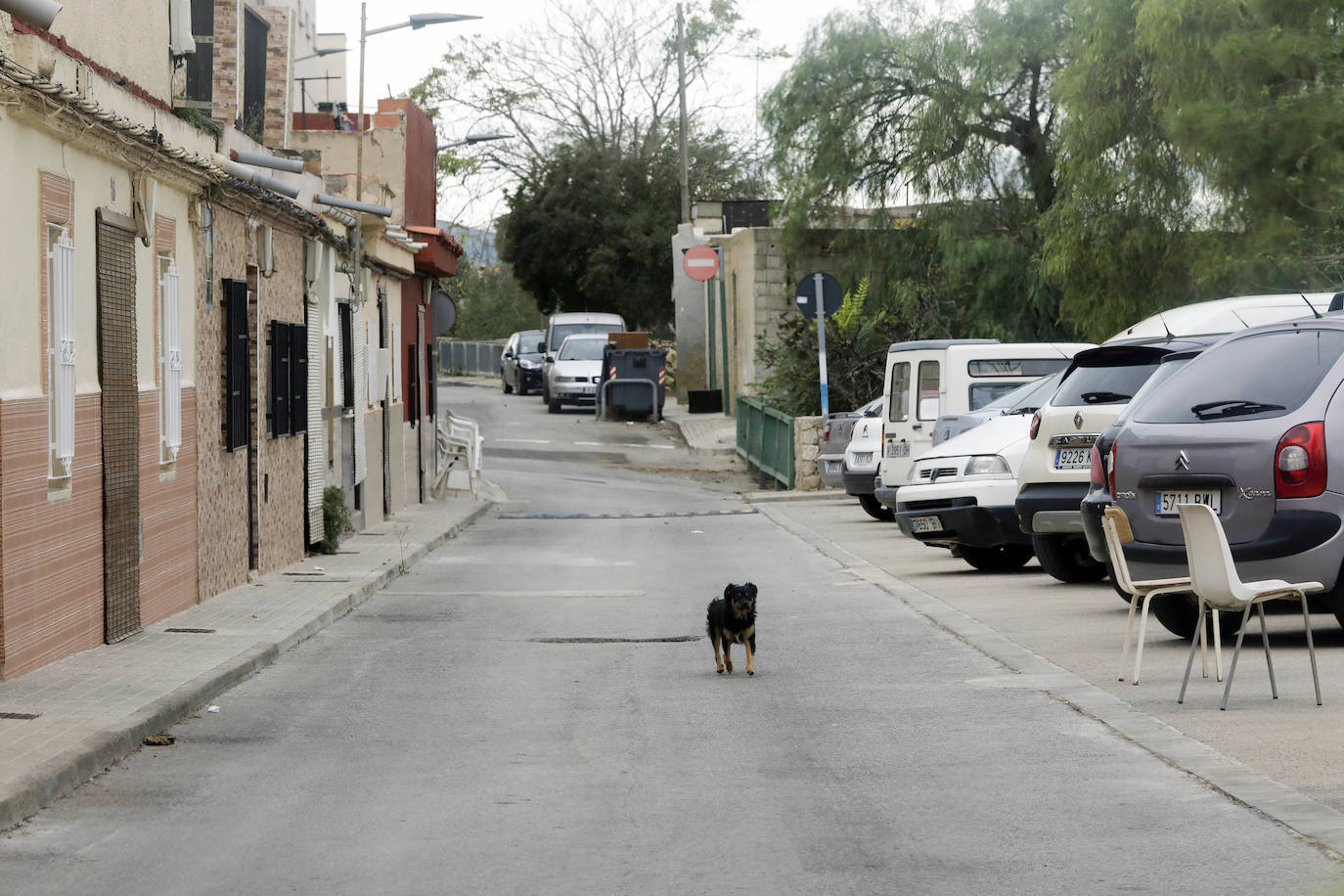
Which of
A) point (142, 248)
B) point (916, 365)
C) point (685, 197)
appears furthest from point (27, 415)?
point (685, 197)

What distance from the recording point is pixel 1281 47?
952 inches

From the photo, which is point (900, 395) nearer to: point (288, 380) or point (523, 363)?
point (288, 380)

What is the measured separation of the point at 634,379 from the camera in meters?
47.3

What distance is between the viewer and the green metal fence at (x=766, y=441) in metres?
30.3

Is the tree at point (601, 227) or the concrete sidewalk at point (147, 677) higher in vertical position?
the tree at point (601, 227)

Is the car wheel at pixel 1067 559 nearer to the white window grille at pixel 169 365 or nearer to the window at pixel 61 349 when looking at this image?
the white window grille at pixel 169 365

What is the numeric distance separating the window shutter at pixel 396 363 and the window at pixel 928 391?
30.6 feet

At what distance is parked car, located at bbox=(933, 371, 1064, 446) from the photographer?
57.6ft

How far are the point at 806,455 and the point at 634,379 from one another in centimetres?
1816

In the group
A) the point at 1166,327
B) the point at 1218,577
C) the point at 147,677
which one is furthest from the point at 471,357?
the point at 1218,577

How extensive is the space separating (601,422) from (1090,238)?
1930 centimetres

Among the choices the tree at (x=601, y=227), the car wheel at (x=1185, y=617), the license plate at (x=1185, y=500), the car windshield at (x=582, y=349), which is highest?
the tree at (x=601, y=227)

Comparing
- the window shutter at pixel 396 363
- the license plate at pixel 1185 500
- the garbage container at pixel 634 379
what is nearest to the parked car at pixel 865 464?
the window shutter at pixel 396 363

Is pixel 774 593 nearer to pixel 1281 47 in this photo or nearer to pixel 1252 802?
pixel 1252 802
